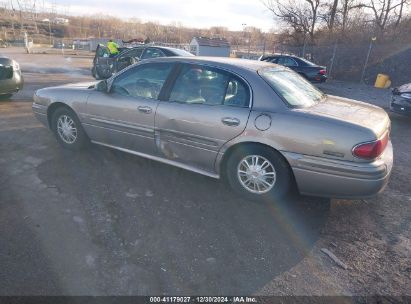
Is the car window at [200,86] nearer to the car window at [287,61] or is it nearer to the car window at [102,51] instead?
the car window at [102,51]

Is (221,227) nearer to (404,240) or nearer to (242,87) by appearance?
(242,87)

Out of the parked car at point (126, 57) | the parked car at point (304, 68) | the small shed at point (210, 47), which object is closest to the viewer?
the parked car at point (126, 57)

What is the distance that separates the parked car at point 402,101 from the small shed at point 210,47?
29.2m

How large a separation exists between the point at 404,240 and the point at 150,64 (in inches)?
136

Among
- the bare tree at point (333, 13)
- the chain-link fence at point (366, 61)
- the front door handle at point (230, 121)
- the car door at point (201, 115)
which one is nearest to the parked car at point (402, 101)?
the car door at point (201, 115)

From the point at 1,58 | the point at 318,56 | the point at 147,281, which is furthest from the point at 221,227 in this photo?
the point at 318,56

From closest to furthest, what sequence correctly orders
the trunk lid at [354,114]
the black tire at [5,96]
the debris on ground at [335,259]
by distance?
the debris on ground at [335,259]
the trunk lid at [354,114]
the black tire at [5,96]

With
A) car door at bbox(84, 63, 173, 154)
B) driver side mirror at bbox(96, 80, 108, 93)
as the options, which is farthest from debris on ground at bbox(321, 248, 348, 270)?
driver side mirror at bbox(96, 80, 108, 93)

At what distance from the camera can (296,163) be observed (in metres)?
3.24

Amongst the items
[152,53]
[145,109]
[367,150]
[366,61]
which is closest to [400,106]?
[367,150]

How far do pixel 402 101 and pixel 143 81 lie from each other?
22.5 ft

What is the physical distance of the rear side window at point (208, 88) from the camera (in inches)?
139

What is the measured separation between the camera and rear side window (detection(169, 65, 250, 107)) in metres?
3.53

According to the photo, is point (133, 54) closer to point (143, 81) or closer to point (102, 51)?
point (102, 51)
